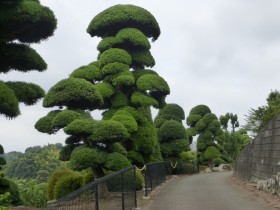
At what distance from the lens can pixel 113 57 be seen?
695 inches

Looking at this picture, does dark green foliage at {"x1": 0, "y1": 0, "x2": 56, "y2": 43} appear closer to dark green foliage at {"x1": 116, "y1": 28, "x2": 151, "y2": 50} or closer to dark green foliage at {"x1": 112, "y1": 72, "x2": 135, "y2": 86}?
dark green foliage at {"x1": 112, "y1": 72, "x2": 135, "y2": 86}

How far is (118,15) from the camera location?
62.8ft

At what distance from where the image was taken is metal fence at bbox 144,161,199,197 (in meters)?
14.7

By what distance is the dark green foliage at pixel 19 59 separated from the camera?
10.7 meters

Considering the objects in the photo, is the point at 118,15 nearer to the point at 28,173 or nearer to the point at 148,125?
the point at 148,125

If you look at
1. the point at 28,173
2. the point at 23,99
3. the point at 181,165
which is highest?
the point at 23,99

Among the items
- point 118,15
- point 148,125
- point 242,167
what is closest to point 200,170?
point 242,167

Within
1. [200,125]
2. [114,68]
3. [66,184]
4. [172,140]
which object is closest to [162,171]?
[114,68]

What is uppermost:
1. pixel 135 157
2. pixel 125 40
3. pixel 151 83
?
pixel 125 40

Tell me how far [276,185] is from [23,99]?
8.79 m

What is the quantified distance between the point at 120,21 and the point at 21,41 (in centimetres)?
892

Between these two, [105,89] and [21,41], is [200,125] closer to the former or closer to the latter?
[105,89]

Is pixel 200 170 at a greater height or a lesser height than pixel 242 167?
lesser

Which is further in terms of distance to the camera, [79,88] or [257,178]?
[257,178]
